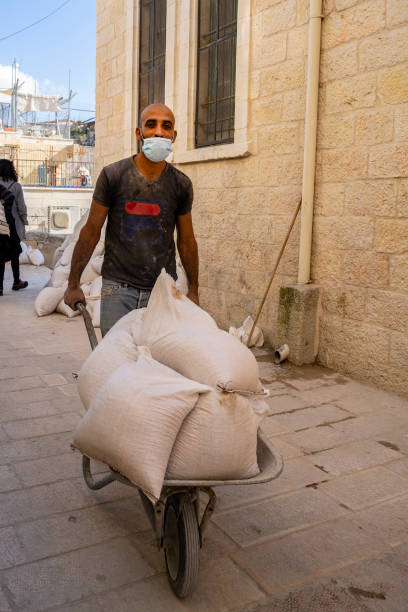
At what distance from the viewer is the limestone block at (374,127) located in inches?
188

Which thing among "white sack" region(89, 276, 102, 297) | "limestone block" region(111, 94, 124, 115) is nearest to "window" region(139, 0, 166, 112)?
"limestone block" region(111, 94, 124, 115)

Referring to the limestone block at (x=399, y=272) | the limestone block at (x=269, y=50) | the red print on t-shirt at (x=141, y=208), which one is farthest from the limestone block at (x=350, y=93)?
the red print on t-shirt at (x=141, y=208)

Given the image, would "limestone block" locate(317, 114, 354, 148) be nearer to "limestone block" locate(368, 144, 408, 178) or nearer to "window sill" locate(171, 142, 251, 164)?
"limestone block" locate(368, 144, 408, 178)

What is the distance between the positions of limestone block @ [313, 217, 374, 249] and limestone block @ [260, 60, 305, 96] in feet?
4.49

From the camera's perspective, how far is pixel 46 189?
30750 mm

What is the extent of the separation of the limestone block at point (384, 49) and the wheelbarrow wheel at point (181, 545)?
12.8 feet

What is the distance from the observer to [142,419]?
2023 mm

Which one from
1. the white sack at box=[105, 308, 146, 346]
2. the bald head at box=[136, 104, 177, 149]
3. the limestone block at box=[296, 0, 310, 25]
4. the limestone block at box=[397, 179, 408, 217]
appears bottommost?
the white sack at box=[105, 308, 146, 346]

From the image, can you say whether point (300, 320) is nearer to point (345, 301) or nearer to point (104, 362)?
point (345, 301)

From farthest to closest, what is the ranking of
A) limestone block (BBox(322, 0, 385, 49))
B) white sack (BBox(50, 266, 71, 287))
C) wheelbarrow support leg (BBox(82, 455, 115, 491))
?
white sack (BBox(50, 266, 71, 287)), limestone block (BBox(322, 0, 385, 49)), wheelbarrow support leg (BBox(82, 455, 115, 491))

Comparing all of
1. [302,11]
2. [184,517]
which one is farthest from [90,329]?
[302,11]

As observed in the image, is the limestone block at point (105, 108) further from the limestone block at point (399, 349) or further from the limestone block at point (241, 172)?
the limestone block at point (399, 349)

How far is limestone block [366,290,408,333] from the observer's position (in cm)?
473

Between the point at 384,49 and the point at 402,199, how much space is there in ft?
3.97
